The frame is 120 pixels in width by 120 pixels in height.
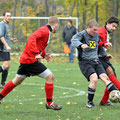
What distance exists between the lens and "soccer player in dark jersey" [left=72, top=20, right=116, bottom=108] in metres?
7.66

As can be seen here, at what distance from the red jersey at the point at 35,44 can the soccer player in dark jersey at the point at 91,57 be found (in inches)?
26.7

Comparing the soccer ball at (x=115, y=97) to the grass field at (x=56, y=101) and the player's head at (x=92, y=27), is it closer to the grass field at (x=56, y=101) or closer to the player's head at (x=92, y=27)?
the grass field at (x=56, y=101)

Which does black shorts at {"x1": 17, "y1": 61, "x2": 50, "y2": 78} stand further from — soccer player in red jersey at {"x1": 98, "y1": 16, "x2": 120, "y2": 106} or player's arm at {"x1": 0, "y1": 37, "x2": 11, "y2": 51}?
player's arm at {"x1": 0, "y1": 37, "x2": 11, "y2": 51}

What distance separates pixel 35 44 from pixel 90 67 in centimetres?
128

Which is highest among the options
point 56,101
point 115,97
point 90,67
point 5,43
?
point 5,43

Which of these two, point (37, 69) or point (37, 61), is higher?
point (37, 61)

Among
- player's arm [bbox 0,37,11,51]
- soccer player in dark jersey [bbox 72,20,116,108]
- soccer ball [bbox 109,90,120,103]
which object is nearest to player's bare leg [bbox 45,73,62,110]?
soccer player in dark jersey [bbox 72,20,116,108]

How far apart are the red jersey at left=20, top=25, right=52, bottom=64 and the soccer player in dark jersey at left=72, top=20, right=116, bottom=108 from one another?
0.68 metres

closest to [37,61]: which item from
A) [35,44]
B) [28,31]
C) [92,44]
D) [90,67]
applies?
[35,44]

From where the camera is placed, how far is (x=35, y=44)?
281 inches

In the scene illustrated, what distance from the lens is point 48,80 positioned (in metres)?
7.29

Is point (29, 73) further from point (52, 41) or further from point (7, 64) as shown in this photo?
point (52, 41)

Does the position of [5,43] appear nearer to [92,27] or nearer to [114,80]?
[92,27]

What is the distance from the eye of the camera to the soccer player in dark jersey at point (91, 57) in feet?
25.1
